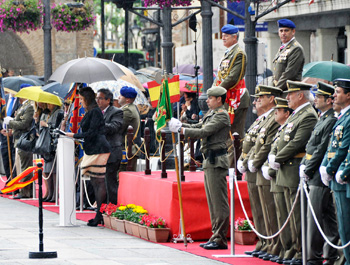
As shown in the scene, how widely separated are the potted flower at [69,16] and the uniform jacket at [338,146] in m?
23.4

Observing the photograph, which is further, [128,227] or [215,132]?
[128,227]

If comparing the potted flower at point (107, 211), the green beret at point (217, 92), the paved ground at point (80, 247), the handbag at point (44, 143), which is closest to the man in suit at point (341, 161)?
the paved ground at point (80, 247)

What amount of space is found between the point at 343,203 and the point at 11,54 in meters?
39.0

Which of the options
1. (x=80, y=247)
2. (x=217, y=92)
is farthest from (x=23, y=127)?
(x=217, y=92)

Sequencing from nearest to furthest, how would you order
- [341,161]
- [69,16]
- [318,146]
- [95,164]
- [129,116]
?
[341,161]
[318,146]
[95,164]
[129,116]
[69,16]

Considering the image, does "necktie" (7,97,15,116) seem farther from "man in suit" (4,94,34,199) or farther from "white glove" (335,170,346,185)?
"white glove" (335,170,346,185)

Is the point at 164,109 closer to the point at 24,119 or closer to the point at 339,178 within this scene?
the point at 339,178

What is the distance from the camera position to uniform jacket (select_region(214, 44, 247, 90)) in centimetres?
1493

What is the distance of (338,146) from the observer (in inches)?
430

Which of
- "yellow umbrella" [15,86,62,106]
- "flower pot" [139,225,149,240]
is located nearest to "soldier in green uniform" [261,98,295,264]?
"flower pot" [139,225,149,240]

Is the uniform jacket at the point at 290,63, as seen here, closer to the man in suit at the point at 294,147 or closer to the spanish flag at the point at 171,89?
the man in suit at the point at 294,147

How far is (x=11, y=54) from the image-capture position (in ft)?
159

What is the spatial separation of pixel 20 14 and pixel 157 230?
20225mm

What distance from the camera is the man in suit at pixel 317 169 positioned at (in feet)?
37.6
